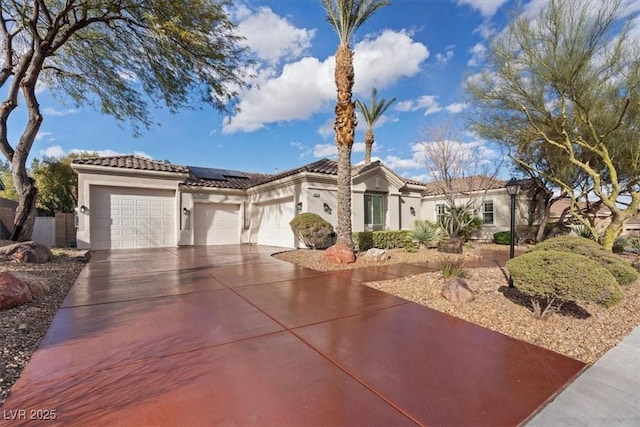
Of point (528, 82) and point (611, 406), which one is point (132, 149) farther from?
point (611, 406)

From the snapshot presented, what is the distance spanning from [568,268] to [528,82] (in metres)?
8.12

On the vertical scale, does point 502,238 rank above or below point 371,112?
below

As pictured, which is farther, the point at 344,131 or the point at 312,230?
the point at 312,230

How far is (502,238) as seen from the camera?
677 inches

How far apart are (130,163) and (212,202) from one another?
13.6 ft

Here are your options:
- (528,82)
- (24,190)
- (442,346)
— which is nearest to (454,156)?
(528,82)

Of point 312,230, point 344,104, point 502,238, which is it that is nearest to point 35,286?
point 312,230

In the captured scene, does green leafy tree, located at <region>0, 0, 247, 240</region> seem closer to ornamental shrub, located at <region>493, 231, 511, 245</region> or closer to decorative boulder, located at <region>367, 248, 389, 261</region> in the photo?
decorative boulder, located at <region>367, 248, 389, 261</region>

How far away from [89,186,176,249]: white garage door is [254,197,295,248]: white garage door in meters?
4.41

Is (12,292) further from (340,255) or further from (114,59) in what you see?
(114,59)

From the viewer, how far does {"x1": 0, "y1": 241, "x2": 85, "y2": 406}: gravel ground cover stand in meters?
2.92

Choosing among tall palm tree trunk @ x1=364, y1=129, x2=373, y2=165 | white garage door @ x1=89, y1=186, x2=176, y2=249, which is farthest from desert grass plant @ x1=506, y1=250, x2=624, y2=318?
tall palm tree trunk @ x1=364, y1=129, x2=373, y2=165

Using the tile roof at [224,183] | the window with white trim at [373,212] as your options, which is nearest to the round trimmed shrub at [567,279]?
the window with white trim at [373,212]

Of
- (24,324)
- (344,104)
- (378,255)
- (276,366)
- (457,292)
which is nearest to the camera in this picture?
(276,366)
